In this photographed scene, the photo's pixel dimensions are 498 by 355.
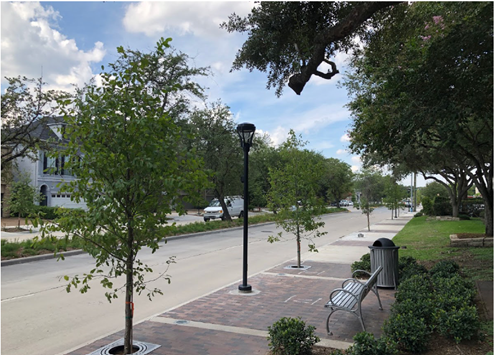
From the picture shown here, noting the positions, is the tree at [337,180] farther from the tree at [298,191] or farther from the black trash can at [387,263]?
the black trash can at [387,263]

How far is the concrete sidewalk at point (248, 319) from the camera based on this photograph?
17.9 feet

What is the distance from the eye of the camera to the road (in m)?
6.05

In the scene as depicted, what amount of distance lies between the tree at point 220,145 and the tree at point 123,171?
2206 centimetres

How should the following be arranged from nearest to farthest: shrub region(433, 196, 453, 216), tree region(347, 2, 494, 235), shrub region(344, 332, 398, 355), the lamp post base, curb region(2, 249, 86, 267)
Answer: shrub region(344, 332, 398, 355)
tree region(347, 2, 494, 235)
the lamp post base
curb region(2, 249, 86, 267)
shrub region(433, 196, 453, 216)

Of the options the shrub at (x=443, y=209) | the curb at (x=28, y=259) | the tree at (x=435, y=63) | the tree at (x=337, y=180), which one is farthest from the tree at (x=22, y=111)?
the tree at (x=337, y=180)

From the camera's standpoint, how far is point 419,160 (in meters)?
21.9

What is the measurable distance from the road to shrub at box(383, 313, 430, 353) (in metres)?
4.05

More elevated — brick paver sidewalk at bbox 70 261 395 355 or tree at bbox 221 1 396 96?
tree at bbox 221 1 396 96

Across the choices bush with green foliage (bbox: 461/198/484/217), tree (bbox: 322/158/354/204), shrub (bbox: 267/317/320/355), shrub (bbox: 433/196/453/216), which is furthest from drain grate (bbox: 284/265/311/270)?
tree (bbox: 322/158/354/204)

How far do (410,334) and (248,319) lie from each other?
8.68 ft

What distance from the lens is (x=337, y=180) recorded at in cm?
7450

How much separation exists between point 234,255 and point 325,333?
9096 millimetres

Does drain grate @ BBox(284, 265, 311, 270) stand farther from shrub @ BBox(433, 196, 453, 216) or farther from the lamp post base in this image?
shrub @ BBox(433, 196, 453, 216)

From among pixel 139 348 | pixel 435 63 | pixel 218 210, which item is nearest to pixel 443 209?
pixel 218 210
